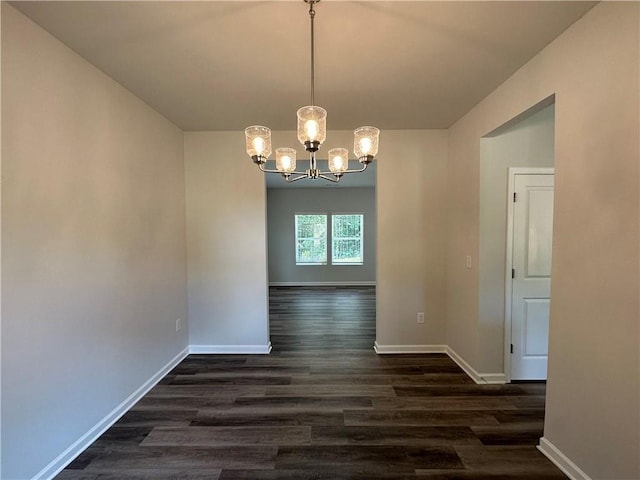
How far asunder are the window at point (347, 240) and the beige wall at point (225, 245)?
4.72 meters

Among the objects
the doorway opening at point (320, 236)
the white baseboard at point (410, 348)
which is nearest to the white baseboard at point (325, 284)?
the doorway opening at point (320, 236)

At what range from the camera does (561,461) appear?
1.80 metres

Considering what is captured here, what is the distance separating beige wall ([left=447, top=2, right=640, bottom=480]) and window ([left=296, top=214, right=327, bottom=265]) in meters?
Answer: 6.22

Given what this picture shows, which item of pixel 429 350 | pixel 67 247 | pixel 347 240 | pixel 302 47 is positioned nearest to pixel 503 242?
pixel 429 350

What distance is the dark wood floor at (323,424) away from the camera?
1809mm

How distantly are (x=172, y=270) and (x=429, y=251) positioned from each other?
288 centimetres

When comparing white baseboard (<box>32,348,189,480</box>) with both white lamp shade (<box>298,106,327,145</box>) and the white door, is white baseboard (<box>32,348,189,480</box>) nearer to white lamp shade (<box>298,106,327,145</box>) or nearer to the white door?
white lamp shade (<box>298,106,327,145</box>)

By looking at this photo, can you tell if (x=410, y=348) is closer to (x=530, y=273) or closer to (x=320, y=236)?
(x=530, y=273)

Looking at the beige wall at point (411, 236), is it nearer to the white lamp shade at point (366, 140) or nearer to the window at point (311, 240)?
the white lamp shade at point (366, 140)

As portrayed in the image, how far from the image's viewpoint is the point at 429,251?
11.4 feet

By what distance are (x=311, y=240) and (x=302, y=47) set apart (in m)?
6.38

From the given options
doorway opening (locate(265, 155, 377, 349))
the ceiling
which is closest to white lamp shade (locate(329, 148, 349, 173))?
the ceiling

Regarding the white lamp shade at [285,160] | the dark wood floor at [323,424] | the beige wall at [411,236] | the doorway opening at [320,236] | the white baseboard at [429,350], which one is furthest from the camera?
the doorway opening at [320,236]

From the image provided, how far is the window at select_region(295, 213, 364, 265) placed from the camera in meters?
8.09
